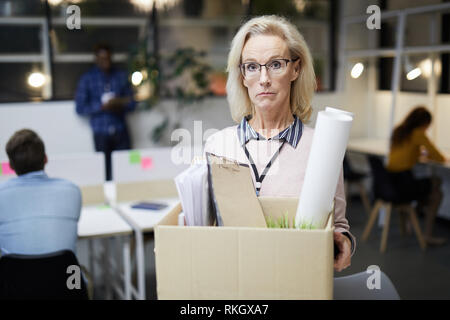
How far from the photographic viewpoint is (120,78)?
5496 mm

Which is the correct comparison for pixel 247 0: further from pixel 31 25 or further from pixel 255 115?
pixel 255 115

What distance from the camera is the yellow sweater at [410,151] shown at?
446cm

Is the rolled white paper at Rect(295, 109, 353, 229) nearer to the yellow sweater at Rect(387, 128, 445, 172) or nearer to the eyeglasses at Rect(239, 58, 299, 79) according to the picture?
the eyeglasses at Rect(239, 58, 299, 79)

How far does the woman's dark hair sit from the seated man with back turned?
302 cm

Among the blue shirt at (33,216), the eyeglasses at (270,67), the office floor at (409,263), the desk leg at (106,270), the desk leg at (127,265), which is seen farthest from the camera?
the office floor at (409,263)

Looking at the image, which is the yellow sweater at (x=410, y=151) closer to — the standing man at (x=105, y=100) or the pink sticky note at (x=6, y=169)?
the standing man at (x=105, y=100)

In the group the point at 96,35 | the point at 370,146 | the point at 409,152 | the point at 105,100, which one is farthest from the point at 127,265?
the point at 370,146

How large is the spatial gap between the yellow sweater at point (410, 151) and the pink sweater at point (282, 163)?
350cm

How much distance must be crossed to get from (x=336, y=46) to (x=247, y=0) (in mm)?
1408

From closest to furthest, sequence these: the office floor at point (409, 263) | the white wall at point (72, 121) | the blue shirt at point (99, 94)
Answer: the office floor at point (409, 263)
the white wall at point (72, 121)
the blue shirt at point (99, 94)

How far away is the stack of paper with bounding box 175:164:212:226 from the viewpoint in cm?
86

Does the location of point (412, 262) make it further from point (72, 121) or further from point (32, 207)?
point (72, 121)

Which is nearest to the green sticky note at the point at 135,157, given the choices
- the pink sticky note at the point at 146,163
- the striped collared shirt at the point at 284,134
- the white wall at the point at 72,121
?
the pink sticky note at the point at 146,163
